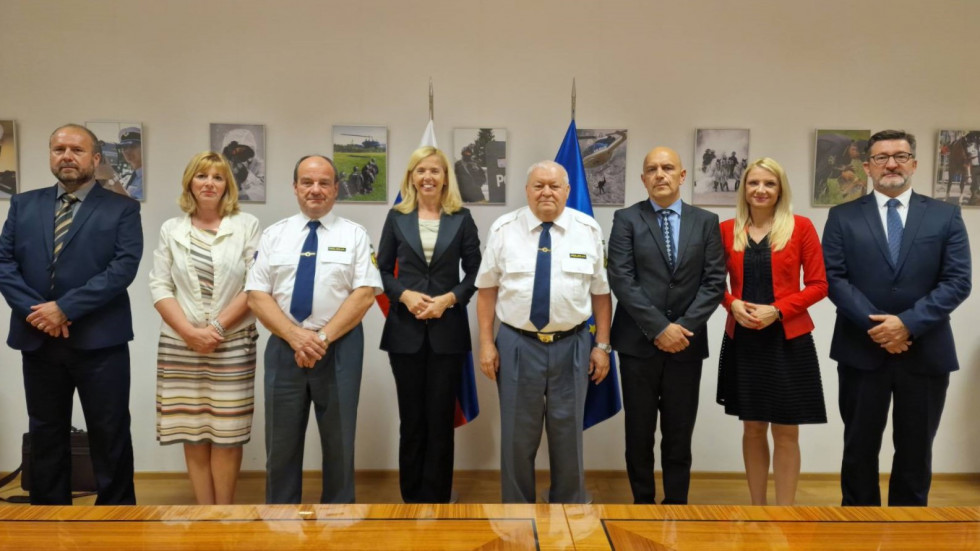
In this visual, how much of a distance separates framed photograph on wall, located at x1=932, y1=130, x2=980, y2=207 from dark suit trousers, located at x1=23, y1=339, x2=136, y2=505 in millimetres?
4652

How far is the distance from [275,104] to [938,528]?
3.65 metres

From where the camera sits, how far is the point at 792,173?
378 cm

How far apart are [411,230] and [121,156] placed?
6.57 ft

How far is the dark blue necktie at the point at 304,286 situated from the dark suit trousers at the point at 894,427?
249 centimetres

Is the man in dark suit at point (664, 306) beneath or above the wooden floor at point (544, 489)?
above

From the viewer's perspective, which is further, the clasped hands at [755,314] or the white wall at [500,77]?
the white wall at [500,77]

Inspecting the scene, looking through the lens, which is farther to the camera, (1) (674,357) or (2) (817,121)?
(2) (817,121)

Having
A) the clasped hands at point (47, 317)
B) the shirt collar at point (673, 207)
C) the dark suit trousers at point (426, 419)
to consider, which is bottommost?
the dark suit trousers at point (426, 419)

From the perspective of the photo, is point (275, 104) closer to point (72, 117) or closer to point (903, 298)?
point (72, 117)

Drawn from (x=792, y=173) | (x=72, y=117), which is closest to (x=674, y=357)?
(x=792, y=173)

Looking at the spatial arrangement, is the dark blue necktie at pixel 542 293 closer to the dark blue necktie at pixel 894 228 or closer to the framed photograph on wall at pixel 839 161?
the dark blue necktie at pixel 894 228

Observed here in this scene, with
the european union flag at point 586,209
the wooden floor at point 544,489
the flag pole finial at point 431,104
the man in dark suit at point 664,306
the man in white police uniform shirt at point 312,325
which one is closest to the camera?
the man in white police uniform shirt at point 312,325

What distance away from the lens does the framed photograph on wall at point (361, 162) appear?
12.3 ft

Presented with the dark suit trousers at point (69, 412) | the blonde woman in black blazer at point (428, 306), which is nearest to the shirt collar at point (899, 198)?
Answer: the blonde woman in black blazer at point (428, 306)
